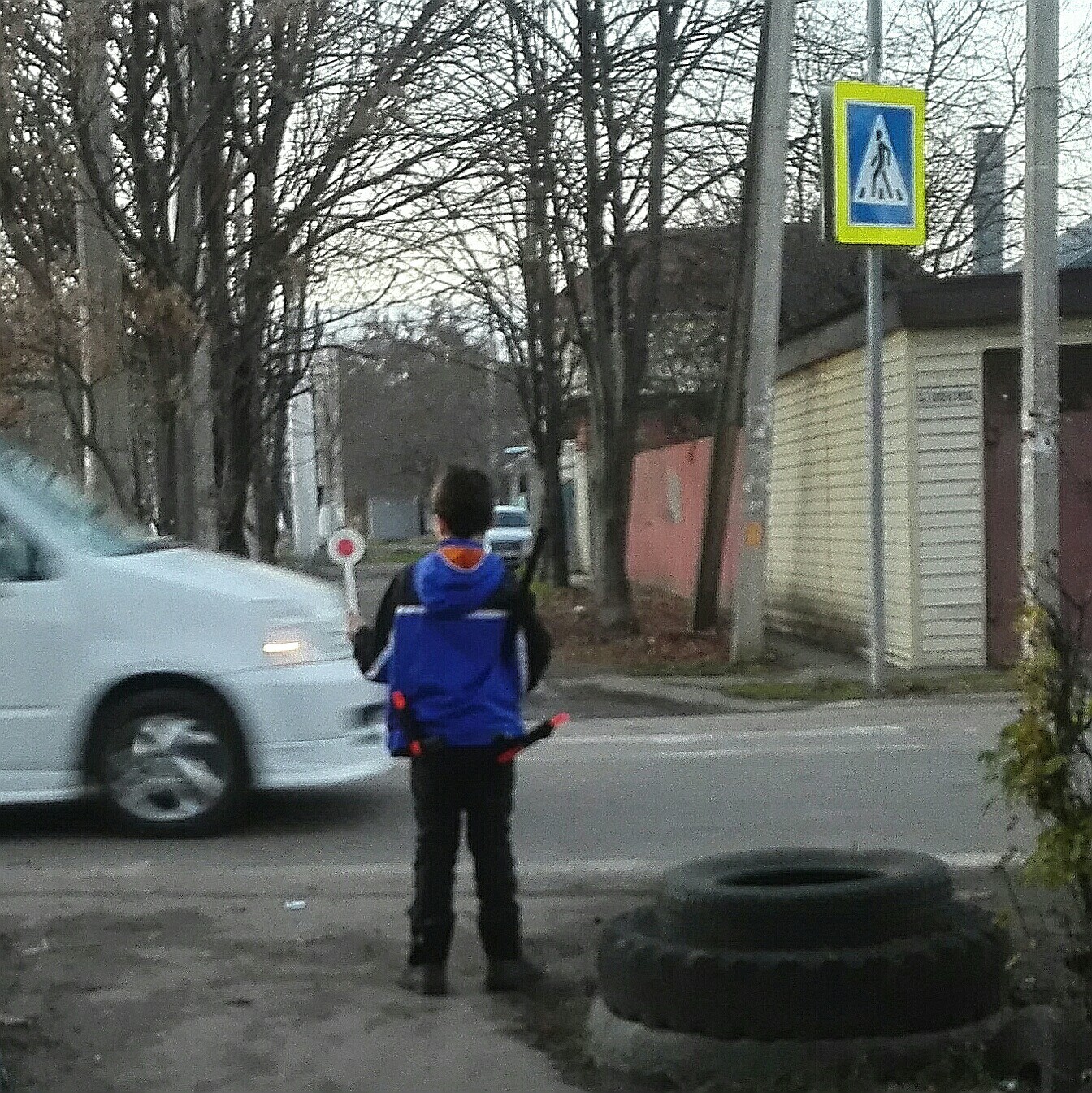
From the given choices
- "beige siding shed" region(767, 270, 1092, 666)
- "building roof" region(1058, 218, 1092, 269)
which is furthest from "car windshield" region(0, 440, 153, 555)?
"building roof" region(1058, 218, 1092, 269)

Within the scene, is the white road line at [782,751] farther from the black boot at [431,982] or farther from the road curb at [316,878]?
the black boot at [431,982]

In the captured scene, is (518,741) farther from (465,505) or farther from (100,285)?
(100,285)

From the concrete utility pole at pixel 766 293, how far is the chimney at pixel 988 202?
8.58m

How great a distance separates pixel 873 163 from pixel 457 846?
9.53 meters

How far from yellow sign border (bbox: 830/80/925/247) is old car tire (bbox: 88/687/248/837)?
7.34m

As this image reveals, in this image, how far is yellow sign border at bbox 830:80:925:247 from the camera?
13.7 metres

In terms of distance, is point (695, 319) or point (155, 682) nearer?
point (155, 682)

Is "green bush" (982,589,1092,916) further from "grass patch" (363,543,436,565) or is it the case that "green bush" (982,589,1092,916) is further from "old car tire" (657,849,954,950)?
"grass patch" (363,543,436,565)

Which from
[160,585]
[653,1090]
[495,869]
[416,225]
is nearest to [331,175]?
[416,225]

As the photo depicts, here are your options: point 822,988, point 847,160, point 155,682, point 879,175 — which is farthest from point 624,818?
point 879,175

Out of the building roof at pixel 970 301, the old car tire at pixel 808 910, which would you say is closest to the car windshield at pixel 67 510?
the old car tire at pixel 808 910

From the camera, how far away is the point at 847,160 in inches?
544

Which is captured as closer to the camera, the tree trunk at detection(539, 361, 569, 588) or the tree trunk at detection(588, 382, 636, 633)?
the tree trunk at detection(588, 382, 636, 633)

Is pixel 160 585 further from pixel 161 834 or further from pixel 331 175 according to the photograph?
pixel 331 175
